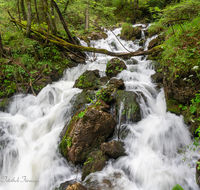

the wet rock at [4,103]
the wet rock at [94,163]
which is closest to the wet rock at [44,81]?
the wet rock at [4,103]

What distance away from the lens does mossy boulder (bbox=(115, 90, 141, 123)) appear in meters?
4.63

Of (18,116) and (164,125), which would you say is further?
(18,116)

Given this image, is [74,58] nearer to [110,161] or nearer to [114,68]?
[114,68]

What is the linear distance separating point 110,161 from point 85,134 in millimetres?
997

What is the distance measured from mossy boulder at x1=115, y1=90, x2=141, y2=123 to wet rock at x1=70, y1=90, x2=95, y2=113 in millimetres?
1143

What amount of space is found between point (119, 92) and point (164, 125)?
2.02 metres

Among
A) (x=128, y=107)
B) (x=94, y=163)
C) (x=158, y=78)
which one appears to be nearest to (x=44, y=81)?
(x=128, y=107)

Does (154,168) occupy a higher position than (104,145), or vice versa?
(104,145)

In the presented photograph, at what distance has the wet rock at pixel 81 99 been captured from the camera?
17.2 ft

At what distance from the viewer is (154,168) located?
127 inches

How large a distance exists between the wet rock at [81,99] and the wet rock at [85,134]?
1.09m

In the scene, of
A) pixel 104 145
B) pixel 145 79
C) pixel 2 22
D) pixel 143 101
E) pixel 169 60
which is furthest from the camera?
pixel 2 22

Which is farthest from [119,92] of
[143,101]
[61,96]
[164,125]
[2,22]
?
[2,22]

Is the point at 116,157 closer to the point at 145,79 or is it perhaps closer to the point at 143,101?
the point at 143,101
